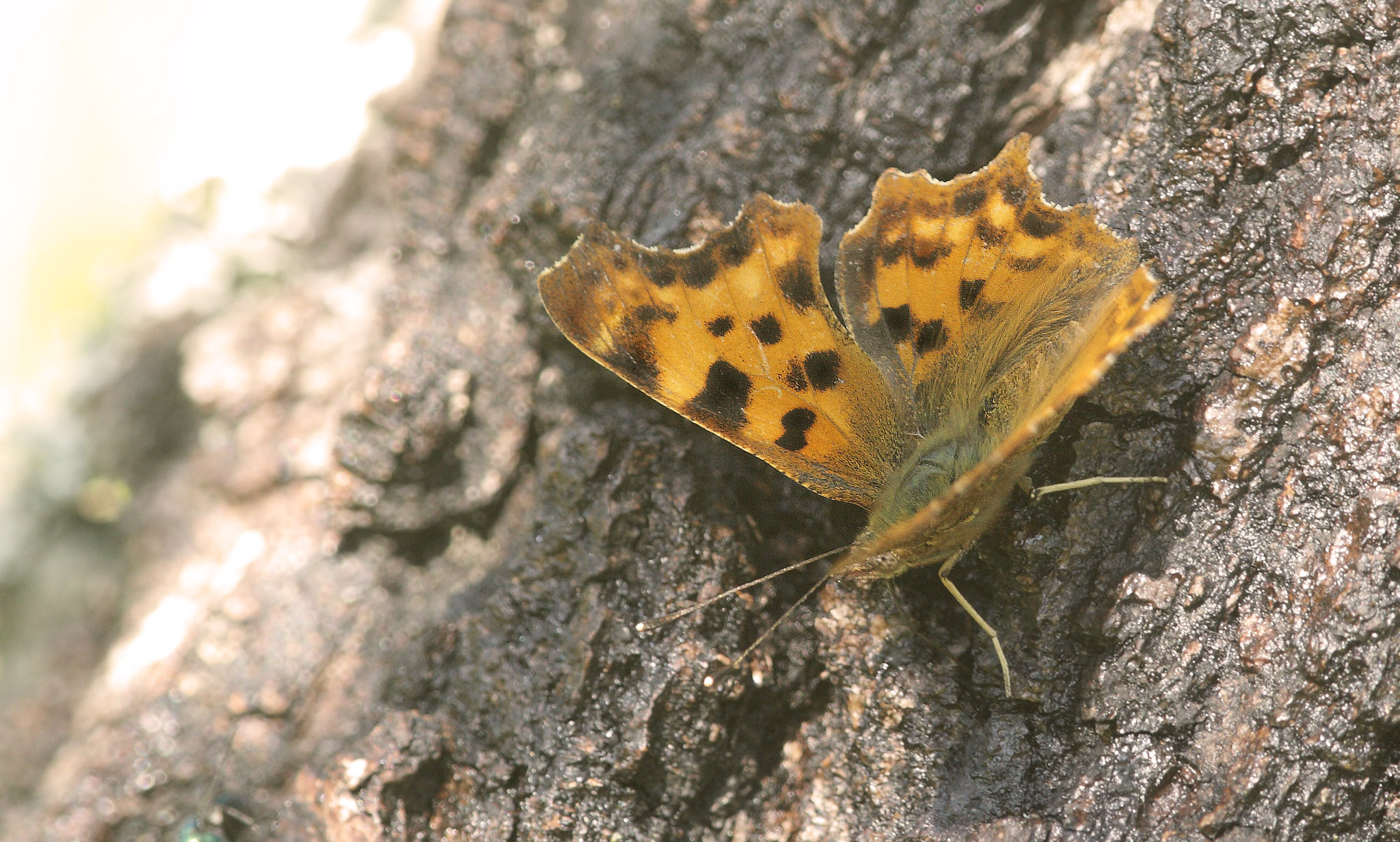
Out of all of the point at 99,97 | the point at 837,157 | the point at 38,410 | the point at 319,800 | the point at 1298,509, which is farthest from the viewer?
the point at 99,97

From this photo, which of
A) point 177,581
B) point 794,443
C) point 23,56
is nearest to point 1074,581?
point 794,443

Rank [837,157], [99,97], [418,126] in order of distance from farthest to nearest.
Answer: [99,97]
[418,126]
[837,157]

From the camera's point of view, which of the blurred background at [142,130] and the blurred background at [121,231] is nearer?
the blurred background at [121,231]

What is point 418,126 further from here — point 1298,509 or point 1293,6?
point 1298,509

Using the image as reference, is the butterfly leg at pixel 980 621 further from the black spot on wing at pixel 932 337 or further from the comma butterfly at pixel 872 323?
the black spot on wing at pixel 932 337

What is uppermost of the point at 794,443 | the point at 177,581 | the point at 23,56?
the point at 23,56

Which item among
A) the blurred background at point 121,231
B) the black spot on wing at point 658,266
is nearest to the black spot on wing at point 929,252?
the black spot on wing at point 658,266

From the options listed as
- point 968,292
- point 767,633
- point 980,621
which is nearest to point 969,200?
point 968,292

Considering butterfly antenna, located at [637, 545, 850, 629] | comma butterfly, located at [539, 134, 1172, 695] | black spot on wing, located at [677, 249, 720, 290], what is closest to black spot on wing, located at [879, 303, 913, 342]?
comma butterfly, located at [539, 134, 1172, 695]
